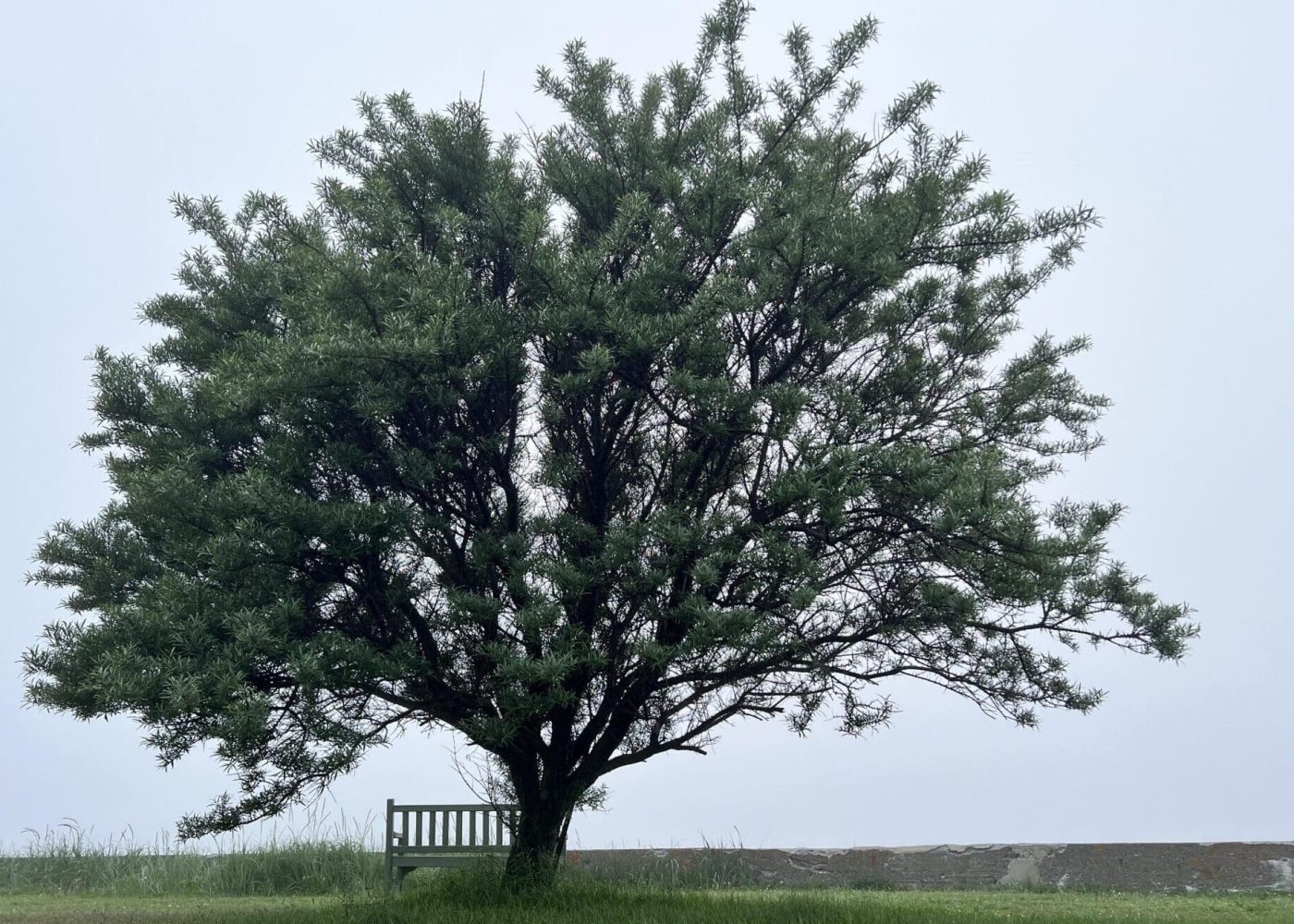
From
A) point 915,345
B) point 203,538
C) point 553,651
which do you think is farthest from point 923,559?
point 203,538

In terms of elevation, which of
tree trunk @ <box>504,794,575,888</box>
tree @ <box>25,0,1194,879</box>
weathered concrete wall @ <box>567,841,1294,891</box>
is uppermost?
tree @ <box>25,0,1194,879</box>

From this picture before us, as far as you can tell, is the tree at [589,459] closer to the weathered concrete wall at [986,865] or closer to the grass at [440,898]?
the grass at [440,898]

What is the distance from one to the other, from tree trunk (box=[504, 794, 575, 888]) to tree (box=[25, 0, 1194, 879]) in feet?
0.08

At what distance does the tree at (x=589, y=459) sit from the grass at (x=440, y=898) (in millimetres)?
946

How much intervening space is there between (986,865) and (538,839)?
6280mm

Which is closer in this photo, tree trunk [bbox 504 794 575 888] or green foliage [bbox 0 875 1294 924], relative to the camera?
green foliage [bbox 0 875 1294 924]

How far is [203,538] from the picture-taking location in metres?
8.72

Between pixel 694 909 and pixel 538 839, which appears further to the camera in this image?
pixel 538 839

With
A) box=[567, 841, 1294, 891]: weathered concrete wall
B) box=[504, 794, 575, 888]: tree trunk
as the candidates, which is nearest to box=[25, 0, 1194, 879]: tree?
box=[504, 794, 575, 888]: tree trunk

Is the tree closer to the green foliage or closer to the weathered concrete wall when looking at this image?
the green foliage

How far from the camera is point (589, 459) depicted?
31.6 feet

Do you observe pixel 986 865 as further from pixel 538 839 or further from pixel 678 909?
pixel 538 839

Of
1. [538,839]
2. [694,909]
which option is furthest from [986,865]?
[538,839]

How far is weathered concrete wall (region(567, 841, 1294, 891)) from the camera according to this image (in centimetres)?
1230
